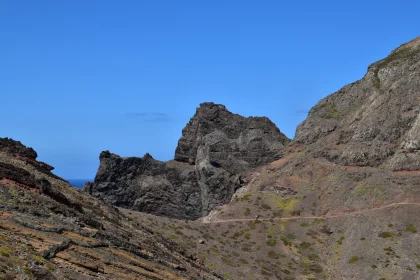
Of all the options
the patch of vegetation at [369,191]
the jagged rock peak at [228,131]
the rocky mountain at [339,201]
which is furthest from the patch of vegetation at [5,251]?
the jagged rock peak at [228,131]

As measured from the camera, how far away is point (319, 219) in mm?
112438

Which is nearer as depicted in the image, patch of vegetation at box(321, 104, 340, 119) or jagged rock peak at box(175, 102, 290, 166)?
patch of vegetation at box(321, 104, 340, 119)

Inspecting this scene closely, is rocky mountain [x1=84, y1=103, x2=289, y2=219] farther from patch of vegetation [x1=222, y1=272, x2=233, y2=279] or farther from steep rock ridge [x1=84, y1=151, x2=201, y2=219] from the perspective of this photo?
patch of vegetation [x1=222, y1=272, x2=233, y2=279]

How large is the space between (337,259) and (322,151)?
4302 cm

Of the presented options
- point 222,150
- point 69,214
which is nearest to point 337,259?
point 69,214

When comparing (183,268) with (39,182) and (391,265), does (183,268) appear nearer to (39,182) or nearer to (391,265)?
(39,182)

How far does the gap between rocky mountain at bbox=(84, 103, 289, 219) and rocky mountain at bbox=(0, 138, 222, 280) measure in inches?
4084

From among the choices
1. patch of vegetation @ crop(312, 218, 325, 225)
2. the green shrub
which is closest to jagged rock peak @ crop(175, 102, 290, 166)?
patch of vegetation @ crop(312, 218, 325, 225)

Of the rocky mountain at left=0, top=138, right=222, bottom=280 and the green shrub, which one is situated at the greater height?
the rocky mountain at left=0, top=138, right=222, bottom=280

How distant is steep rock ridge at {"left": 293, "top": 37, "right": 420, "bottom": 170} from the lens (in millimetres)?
124250

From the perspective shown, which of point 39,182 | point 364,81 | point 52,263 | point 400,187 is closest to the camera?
point 52,263

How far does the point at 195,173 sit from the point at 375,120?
232ft

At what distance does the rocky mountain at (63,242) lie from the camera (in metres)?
36.5

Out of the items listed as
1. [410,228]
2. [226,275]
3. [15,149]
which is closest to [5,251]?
[15,149]
